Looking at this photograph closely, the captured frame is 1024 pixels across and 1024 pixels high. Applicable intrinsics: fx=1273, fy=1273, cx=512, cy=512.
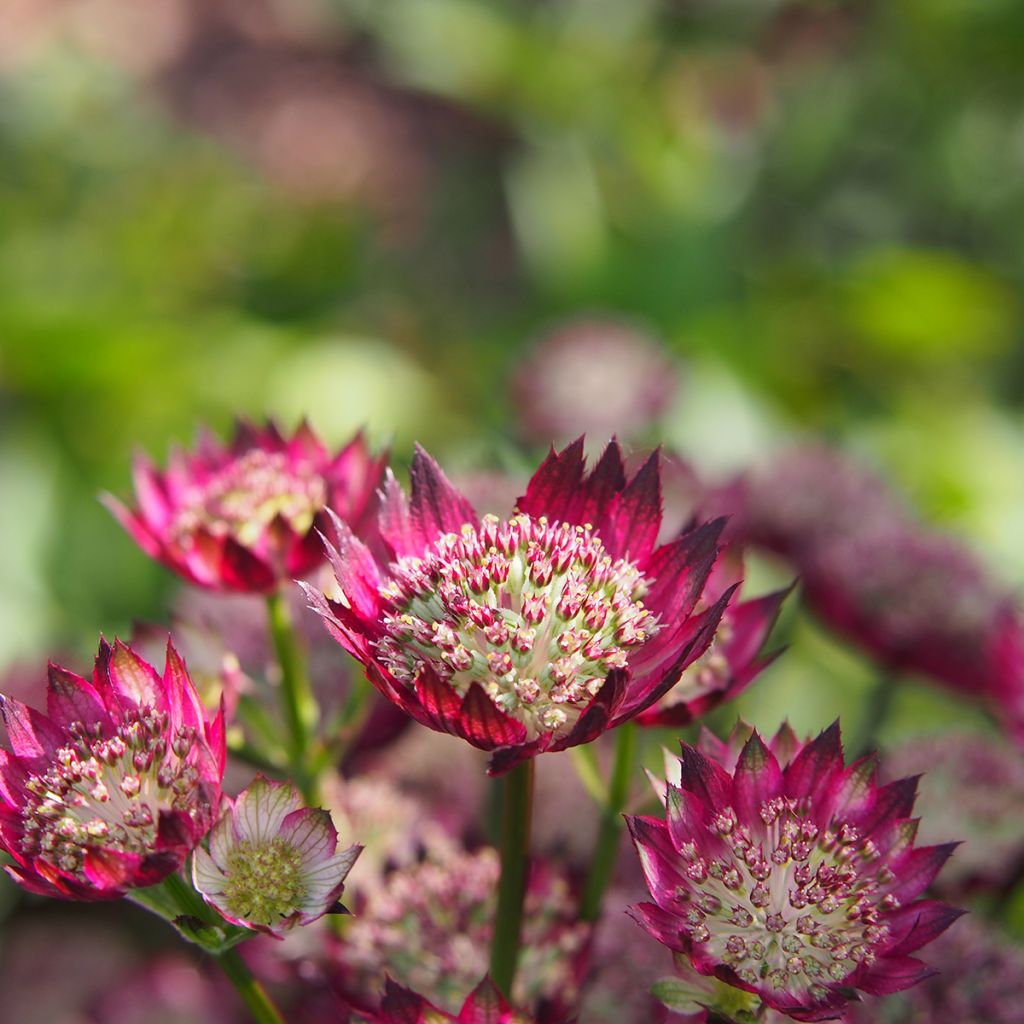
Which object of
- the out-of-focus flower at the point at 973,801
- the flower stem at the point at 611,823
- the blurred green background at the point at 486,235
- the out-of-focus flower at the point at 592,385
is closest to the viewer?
the flower stem at the point at 611,823

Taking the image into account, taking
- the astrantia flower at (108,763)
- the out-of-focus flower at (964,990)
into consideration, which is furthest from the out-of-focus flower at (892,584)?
the astrantia flower at (108,763)

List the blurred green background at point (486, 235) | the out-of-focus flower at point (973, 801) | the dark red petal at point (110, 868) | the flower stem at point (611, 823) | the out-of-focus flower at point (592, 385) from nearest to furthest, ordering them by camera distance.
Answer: the dark red petal at point (110, 868), the flower stem at point (611, 823), the out-of-focus flower at point (973, 801), the out-of-focus flower at point (592, 385), the blurred green background at point (486, 235)

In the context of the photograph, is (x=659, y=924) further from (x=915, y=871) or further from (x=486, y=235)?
(x=486, y=235)

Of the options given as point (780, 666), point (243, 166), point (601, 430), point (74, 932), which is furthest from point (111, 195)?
point (780, 666)

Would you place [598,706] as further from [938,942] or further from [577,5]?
[577,5]

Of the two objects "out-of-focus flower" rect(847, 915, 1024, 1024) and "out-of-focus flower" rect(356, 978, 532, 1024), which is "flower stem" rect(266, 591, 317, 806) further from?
"out-of-focus flower" rect(847, 915, 1024, 1024)

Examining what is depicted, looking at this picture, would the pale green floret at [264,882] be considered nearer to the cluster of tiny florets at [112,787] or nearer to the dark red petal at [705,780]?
the cluster of tiny florets at [112,787]
